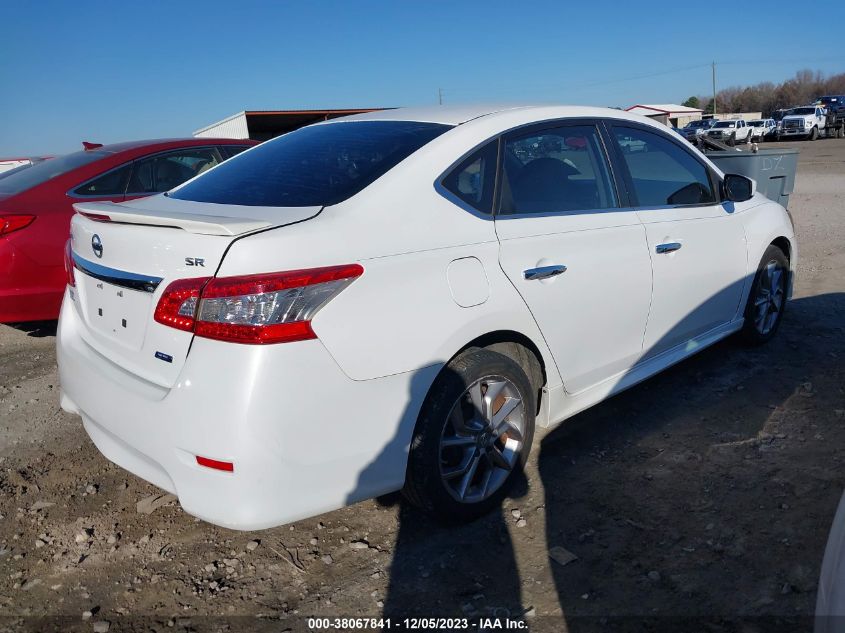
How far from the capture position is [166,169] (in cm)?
597

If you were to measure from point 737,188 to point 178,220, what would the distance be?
10.9ft

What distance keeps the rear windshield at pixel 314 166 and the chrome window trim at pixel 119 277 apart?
495mm

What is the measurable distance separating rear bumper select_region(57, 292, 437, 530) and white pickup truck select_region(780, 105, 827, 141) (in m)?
47.5

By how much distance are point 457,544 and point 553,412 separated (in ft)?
2.53

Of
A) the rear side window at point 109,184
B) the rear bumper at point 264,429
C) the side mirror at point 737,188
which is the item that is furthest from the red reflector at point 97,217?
the side mirror at point 737,188

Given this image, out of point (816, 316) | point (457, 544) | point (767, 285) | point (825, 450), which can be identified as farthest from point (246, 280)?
point (816, 316)

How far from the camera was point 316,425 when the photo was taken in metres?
2.28

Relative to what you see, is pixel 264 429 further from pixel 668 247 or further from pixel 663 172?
pixel 663 172

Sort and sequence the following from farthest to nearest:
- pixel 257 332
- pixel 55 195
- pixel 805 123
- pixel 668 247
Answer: pixel 805 123 → pixel 55 195 → pixel 668 247 → pixel 257 332

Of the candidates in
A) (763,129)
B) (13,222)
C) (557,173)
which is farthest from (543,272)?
(763,129)

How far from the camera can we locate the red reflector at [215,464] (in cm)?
221

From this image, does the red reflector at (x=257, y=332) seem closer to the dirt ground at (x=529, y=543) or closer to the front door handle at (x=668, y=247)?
the dirt ground at (x=529, y=543)

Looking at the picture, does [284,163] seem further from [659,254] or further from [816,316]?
[816,316]

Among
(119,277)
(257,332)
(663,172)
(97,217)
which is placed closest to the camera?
(257,332)
